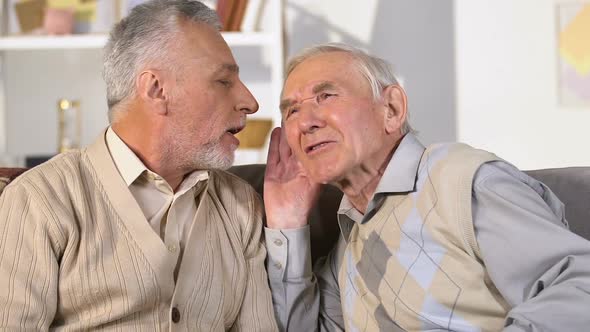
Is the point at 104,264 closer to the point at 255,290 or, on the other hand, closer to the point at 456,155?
the point at 255,290

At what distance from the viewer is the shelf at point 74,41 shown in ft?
12.4

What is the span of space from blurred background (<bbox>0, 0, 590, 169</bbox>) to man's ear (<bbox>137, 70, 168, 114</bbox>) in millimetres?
1944

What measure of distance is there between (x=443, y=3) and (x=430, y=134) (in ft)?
2.30

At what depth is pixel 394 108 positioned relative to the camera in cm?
191

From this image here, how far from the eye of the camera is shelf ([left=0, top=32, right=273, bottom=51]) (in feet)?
12.4

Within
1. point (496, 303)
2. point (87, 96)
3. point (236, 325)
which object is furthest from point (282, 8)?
point (496, 303)

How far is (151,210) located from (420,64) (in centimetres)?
281

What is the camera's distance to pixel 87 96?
4.45 m

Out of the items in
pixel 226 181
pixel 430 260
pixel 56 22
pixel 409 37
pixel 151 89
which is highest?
pixel 56 22

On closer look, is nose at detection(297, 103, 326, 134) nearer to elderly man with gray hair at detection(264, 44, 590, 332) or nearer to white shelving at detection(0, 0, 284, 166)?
elderly man with gray hair at detection(264, 44, 590, 332)

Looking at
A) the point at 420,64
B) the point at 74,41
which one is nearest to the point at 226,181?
the point at 74,41

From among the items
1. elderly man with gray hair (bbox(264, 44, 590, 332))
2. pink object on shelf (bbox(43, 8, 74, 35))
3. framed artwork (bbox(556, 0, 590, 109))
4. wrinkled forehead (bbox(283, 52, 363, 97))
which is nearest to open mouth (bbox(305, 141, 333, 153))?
elderly man with gray hair (bbox(264, 44, 590, 332))

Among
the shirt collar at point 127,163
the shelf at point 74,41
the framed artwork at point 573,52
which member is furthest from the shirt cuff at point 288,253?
the framed artwork at point 573,52

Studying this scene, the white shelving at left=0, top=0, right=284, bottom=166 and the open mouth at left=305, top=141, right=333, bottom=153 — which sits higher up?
the white shelving at left=0, top=0, right=284, bottom=166
